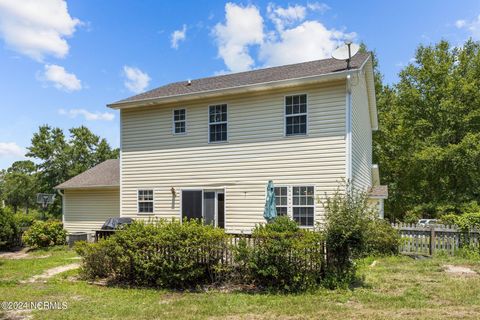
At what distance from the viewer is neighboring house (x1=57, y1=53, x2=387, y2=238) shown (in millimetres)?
11406

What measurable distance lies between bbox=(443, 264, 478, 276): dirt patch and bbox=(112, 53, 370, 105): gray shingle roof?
6433 mm

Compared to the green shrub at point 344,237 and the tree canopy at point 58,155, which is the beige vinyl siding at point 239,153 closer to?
the green shrub at point 344,237

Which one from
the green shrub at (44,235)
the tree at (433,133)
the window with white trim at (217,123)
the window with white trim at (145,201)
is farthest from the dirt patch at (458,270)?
the tree at (433,133)

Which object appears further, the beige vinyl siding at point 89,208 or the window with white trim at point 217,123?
the beige vinyl siding at point 89,208

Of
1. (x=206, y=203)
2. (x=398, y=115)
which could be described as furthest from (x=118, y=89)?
(x=398, y=115)

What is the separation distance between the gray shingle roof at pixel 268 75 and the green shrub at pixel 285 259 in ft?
20.5

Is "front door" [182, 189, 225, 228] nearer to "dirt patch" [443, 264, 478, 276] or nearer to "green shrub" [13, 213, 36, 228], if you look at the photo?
"dirt patch" [443, 264, 478, 276]

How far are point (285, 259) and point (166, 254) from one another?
2.64m

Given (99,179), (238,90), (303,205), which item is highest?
(238,90)

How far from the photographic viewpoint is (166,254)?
26.0ft

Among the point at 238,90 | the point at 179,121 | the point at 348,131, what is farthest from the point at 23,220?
the point at 348,131

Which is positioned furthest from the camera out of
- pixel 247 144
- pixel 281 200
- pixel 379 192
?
pixel 379 192

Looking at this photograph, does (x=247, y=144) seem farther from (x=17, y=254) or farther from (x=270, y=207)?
(x=17, y=254)

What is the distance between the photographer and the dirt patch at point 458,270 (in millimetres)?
8702
